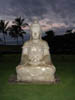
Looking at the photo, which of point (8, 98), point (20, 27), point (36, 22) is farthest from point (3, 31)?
point (8, 98)

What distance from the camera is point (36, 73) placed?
6.31 metres

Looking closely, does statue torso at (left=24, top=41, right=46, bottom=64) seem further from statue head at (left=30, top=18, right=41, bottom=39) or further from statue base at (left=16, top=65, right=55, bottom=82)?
statue base at (left=16, top=65, right=55, bottom=82)

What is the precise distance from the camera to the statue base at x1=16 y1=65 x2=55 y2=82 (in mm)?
6281

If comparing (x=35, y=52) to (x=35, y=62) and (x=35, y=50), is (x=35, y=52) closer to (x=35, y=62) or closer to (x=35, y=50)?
(x=35, y=50)

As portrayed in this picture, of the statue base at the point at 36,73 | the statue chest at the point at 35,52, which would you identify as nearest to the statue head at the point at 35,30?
the statue chest at the point at 35,52

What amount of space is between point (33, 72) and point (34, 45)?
111 cm

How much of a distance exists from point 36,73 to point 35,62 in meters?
0.50

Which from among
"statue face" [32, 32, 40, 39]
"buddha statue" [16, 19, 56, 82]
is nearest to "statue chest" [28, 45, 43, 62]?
"buddha statue" [16, 19, 56, 82]

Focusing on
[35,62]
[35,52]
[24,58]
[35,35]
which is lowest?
[35,62]

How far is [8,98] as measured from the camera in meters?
4.88

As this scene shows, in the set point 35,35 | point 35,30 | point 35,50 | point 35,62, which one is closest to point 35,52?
point 35,50

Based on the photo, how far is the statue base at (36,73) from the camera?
6281mm

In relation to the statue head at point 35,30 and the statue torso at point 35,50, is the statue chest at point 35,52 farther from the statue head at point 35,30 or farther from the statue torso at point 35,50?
the statue head at point 35,30

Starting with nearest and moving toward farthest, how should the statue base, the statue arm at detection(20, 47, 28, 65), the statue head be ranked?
1. the statue base
2. the statue arm at detection(20, 47, 28, 65)
3. the statue head
